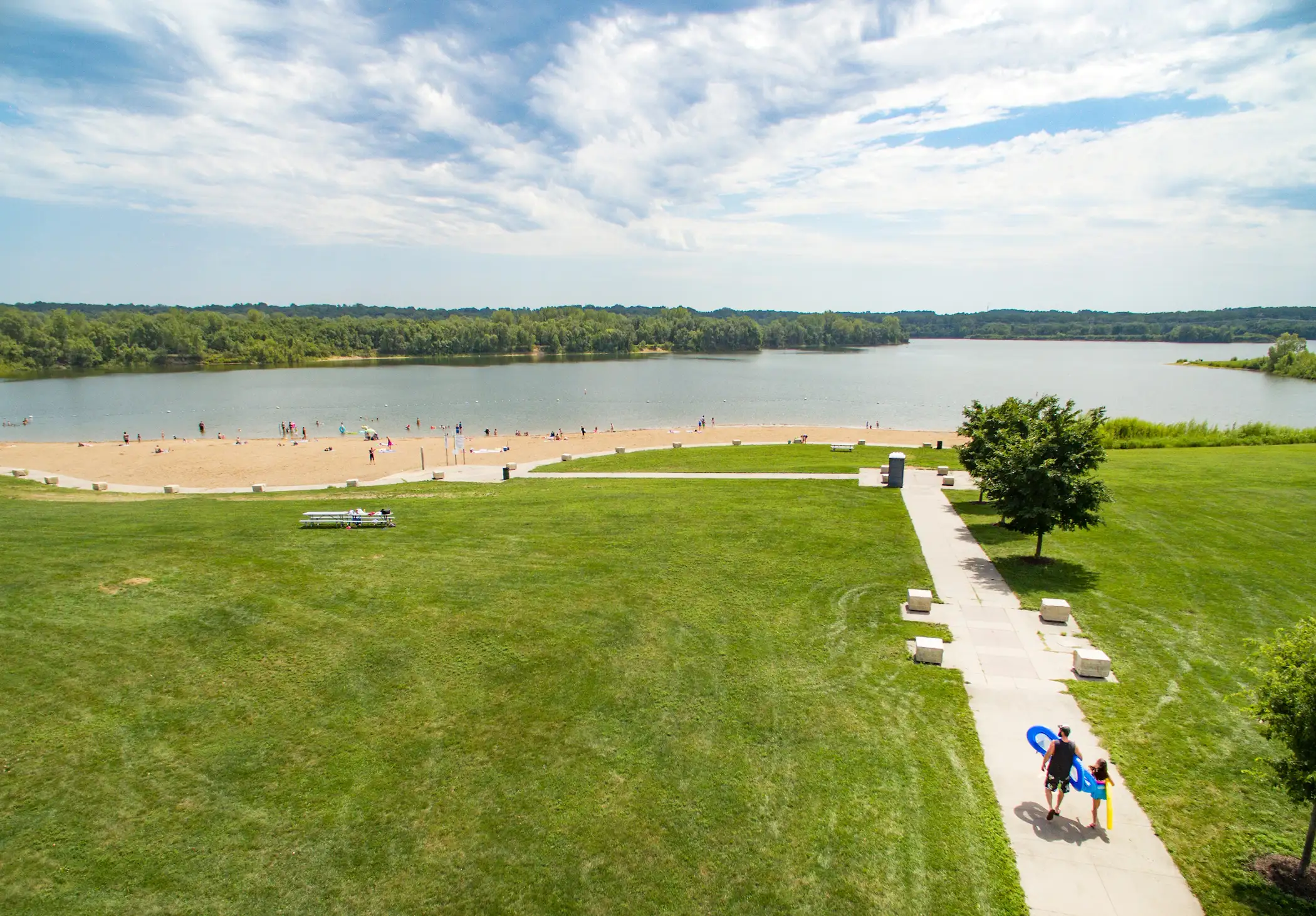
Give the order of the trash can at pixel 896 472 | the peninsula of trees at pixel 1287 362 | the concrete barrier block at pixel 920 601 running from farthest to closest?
the peninsula of trees at pixel 1287 362, the trash can at pixel 896 472, the concrete barrier block at pixel 920 601

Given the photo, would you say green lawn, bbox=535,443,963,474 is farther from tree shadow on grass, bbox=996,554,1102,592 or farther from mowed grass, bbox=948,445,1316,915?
tree shadow on grass, bbox=996,554,1102,592

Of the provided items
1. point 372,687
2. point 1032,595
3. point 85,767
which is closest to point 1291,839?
point 1032,595

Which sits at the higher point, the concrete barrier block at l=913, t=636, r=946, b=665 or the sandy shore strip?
the concrete barrier block at l=913, t=636, r=946, b=665

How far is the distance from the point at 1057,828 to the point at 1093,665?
4577 mm

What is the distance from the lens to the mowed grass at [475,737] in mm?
7973

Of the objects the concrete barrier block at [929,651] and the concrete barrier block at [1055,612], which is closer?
the concrete barrier block at [929,651]

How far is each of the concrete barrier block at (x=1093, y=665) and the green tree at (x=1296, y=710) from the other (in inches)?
171

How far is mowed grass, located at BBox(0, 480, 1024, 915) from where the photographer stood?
26.2 ft

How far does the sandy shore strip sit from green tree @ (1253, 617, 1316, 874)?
3726 centimetres

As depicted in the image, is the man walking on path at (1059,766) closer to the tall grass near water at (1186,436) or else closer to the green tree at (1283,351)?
the tall grass near water at (1186,436)

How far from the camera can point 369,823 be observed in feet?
28.9

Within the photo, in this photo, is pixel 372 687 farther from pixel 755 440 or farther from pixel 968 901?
pixel 755 440

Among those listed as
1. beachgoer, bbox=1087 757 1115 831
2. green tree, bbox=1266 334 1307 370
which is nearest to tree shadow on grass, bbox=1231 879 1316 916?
beachgoer, bbox=1087 757 1115 831

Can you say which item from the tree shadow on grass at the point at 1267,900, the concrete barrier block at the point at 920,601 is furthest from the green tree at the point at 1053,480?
the tree shadow on grass at the point at 1267,900
